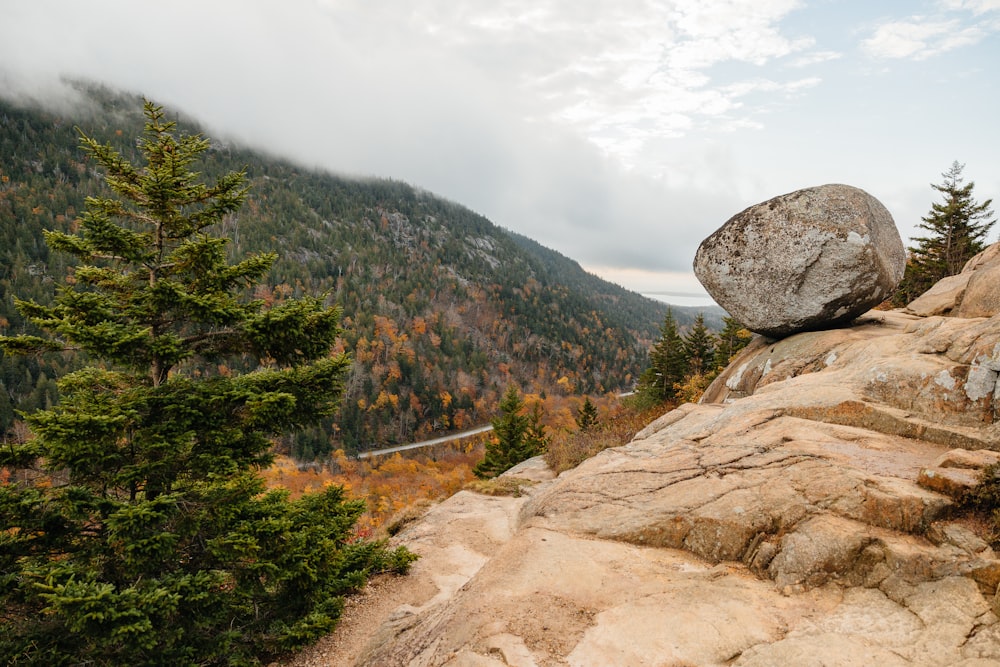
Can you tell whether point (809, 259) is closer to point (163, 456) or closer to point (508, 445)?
point (163, 456)

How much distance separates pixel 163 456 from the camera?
26.9 feet

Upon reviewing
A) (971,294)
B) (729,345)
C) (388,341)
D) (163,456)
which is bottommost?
(163,456)

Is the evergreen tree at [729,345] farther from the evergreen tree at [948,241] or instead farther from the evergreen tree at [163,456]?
the evergreen tree at [163,456]

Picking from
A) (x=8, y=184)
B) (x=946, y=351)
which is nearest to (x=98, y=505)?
(x=946, y=351)

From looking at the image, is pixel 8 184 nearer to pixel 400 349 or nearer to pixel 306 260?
pixel 306 260

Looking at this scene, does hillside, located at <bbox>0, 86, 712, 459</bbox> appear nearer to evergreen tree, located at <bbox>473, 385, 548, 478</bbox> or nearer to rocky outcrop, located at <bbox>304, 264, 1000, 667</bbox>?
evergreen tree, located at <bbox>473, 385, 548, 478</bbox>

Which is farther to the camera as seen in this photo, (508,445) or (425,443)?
(425,443)

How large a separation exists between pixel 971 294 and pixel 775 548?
1563 centimetres

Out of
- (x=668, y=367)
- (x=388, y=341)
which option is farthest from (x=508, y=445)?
(x=388, y=341)

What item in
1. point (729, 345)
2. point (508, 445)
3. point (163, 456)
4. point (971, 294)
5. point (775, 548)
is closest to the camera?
point (775, 548)

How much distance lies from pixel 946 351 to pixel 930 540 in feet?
22.3

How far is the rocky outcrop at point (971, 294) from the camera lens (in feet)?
48.5

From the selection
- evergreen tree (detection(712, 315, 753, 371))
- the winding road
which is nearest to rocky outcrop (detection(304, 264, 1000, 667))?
evergreen tree (detection(712, 315, 753, 371))

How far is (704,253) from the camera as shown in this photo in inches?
788
